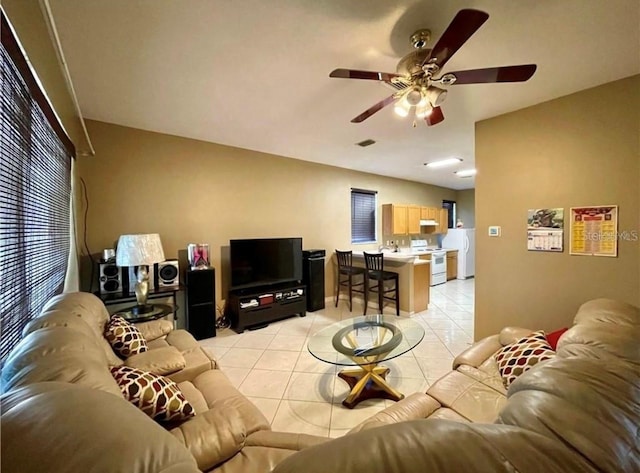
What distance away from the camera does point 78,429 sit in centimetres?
53

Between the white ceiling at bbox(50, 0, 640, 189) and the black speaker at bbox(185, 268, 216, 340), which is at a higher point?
the white ceiling at bbox(50, 0, 640, 189)

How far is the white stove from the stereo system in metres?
4.99

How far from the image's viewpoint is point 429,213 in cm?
694

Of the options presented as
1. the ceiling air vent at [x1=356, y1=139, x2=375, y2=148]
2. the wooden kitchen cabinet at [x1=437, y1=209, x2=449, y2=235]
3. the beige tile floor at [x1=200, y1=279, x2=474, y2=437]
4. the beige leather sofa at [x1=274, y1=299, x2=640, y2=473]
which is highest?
the ceiling air vent at [x1=356, y1=139, x2=375, y2=148]

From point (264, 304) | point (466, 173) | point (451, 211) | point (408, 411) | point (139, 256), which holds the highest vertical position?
point (466, 173)

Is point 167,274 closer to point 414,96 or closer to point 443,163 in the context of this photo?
point 414,96

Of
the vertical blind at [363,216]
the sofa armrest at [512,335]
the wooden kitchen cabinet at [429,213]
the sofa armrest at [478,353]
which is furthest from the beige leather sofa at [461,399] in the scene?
the wooden kitchen cabinet at [429,213]

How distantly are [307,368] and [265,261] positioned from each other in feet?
5.78

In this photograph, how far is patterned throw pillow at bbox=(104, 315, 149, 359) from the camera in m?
1.83

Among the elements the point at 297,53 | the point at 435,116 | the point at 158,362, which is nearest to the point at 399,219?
the point at 435,116

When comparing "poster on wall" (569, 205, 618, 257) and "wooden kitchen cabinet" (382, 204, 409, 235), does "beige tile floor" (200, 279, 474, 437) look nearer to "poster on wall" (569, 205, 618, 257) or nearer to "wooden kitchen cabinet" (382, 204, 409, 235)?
"poster on wall" (569, 205, 618, 257)

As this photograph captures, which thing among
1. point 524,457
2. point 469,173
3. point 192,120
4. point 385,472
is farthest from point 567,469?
point 469,173

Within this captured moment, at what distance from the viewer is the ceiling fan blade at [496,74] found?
1.47 metres

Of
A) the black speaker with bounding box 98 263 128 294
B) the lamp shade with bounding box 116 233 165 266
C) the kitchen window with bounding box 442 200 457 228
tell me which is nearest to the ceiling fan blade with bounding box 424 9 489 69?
the lamp shade with bounding box 116 233 165 266
